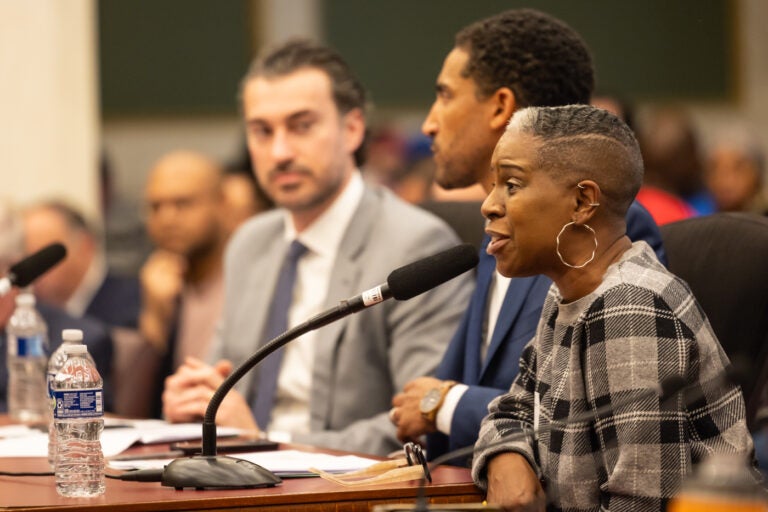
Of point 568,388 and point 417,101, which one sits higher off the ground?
point 417,101

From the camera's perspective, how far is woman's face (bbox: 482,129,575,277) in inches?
82.9

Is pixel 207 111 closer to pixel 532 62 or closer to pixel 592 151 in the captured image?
pixel 532 62

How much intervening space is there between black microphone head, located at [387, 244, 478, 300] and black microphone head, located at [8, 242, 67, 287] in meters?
1.07

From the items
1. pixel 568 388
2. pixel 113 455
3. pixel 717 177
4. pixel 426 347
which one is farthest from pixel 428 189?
pixel 568 388

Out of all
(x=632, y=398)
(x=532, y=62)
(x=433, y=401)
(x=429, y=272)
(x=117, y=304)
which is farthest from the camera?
(x=117, y=304)

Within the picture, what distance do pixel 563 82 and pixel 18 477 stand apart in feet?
4.62

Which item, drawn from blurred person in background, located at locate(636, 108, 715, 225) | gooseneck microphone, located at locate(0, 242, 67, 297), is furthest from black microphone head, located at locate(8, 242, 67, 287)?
blurred person in background, located at locate(636, 108, 715, 225)

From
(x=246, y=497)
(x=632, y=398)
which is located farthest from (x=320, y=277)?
(x=632, y=398)

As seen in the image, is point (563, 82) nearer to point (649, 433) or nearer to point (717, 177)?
point (649, 433)

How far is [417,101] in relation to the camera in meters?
9.84

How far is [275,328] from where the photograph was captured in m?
3.59

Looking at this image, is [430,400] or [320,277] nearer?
[430,400]

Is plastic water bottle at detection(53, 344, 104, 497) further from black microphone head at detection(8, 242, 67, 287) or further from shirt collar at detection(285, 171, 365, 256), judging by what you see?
shirt collar at detection(285, 171, 365, 256)

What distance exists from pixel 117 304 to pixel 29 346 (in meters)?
1.68
